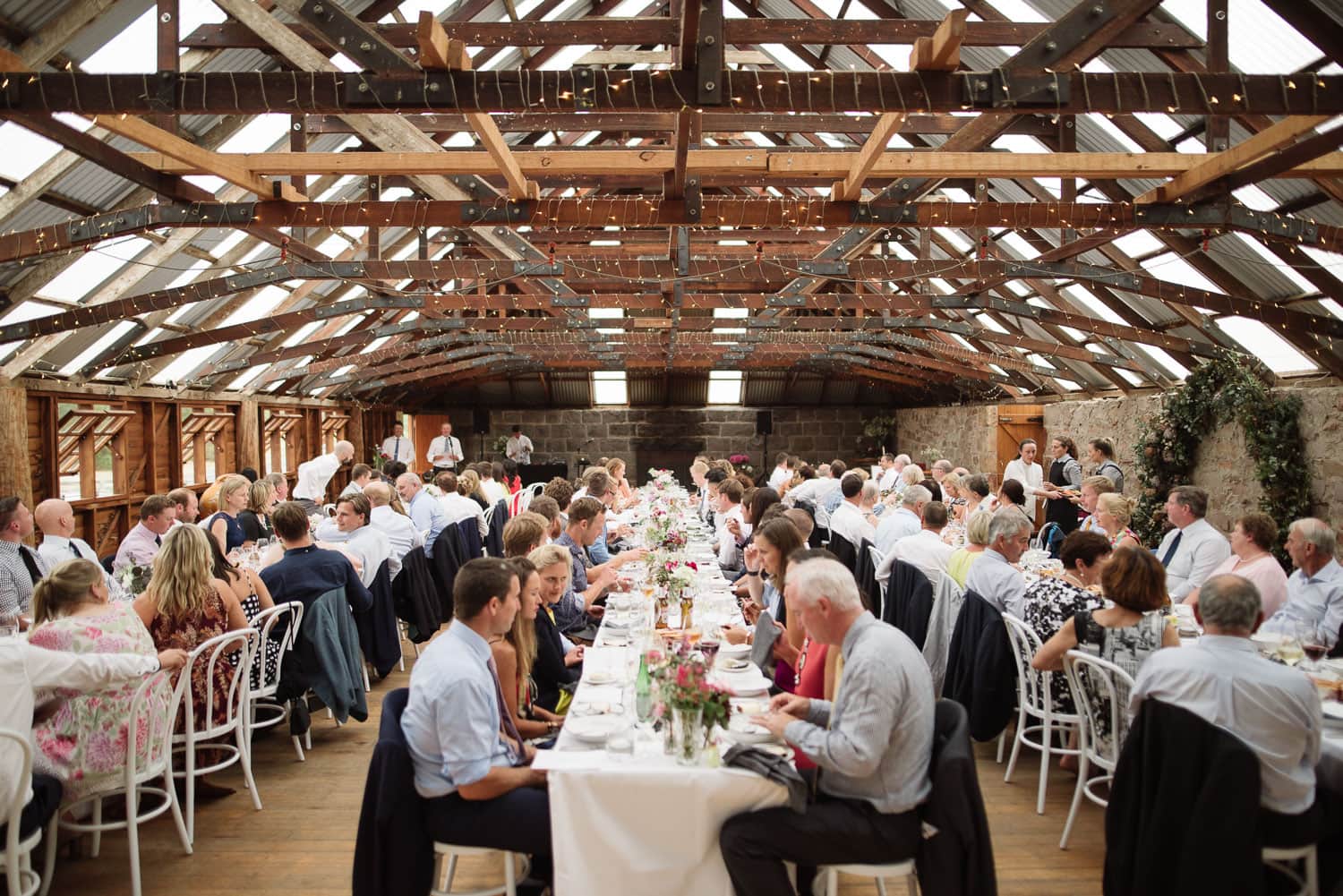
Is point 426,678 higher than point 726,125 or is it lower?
lower

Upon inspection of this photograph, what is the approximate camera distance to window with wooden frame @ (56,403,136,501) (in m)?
9.04

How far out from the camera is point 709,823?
2596mm

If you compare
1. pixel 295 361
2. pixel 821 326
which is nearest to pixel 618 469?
pixel 821 326

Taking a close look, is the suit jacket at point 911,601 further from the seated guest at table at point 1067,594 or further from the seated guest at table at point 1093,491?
the seated guest at table at point 1093,491

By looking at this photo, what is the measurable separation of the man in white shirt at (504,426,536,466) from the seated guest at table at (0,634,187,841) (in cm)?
1540

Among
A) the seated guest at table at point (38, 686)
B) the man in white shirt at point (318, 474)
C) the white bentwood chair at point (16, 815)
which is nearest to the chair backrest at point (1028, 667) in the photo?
the seated guest at table at point (38, 686)

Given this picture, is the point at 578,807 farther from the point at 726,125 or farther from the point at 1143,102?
the point at 726,125

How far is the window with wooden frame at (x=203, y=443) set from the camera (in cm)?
1157

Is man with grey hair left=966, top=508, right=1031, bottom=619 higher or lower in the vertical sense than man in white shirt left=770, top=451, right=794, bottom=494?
lower

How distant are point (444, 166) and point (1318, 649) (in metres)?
4.95

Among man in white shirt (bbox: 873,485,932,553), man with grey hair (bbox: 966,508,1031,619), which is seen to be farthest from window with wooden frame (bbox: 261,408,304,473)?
man with grey hair (bbox: 966,508,1031,619)

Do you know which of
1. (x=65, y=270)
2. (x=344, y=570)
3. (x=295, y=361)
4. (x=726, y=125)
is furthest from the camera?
(x=295, y=361)

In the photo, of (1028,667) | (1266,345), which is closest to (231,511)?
(1028,667)

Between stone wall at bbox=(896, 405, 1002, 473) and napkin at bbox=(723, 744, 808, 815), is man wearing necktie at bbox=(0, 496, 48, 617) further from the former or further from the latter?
stone wall at bbox=(896, 405, 1002, 473)
